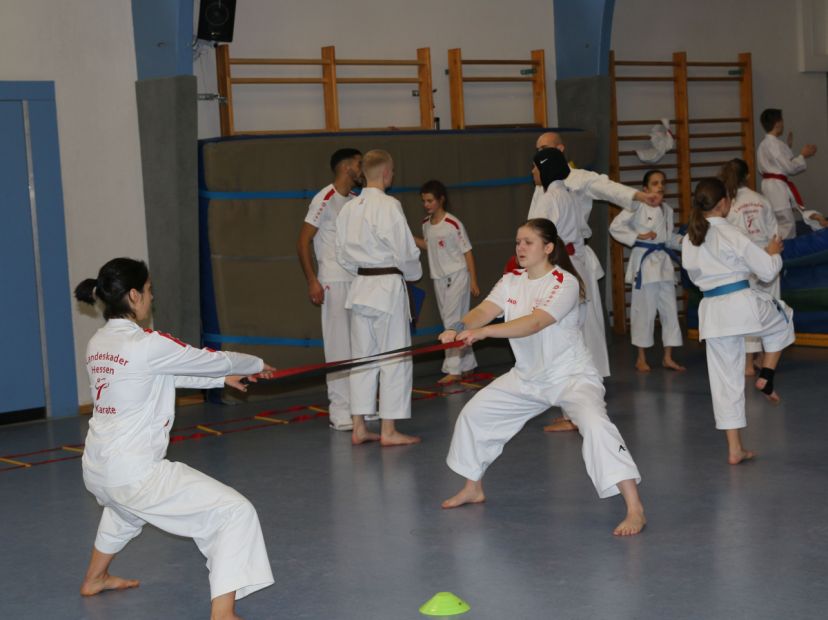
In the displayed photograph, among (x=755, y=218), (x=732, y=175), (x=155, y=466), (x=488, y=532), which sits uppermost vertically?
(x=732, y=175)

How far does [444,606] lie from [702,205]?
2555 mm

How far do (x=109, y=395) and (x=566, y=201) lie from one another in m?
3.53

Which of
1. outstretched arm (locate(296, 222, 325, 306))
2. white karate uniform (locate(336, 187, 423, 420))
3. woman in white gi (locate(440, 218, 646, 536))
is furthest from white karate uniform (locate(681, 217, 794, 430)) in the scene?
outstretched arm (locate(296, 222, 325, 306))

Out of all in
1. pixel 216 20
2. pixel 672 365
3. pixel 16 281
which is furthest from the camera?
pixel 672 365

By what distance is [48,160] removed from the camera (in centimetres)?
734

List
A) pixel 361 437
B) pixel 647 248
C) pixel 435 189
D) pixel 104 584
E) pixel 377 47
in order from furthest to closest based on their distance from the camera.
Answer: pixel 377 47 → pixel 647 248 → pixel 435 189 → pixel 361 437 → pixel 104 584

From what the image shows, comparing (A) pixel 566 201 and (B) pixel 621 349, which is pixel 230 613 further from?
(B) pixel 621 349

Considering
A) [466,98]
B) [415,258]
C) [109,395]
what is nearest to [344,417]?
[415,258]

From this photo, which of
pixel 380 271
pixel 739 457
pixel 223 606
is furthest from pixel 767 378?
pixel 223 606

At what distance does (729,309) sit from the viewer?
203 inches

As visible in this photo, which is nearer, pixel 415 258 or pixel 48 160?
pixel 415 258

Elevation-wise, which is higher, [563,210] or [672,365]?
[563,210]

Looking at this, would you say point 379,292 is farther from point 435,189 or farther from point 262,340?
point 435,189

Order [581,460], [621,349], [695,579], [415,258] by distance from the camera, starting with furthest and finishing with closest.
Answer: [621,349] → [415,258] → [581,460] → [695,579]
